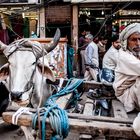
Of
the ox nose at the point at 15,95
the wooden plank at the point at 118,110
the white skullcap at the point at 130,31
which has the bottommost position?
the wooden plank at the point at 118,110

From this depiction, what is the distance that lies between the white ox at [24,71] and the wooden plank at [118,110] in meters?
0.79

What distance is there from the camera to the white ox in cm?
335

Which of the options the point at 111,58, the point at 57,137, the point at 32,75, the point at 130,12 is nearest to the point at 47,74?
the point at 32,75

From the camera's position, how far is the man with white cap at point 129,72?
3.05 m

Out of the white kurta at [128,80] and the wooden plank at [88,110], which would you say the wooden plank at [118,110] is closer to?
the white kurta at [128,80]

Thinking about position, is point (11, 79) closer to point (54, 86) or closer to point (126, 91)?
point (54, 86)

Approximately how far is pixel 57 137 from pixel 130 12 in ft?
38.8

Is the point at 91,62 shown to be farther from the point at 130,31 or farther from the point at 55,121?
the point at 55,121

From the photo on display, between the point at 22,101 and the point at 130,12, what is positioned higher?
the point at 130,12

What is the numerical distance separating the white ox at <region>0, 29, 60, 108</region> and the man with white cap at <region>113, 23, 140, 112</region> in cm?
80

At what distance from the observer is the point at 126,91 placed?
3.22m

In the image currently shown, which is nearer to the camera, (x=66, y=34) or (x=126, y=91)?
(x=126, y=91)

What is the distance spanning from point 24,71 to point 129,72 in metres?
1.16

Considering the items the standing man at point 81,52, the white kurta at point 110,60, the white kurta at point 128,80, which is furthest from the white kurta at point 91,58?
the white kurta at point 128,80
